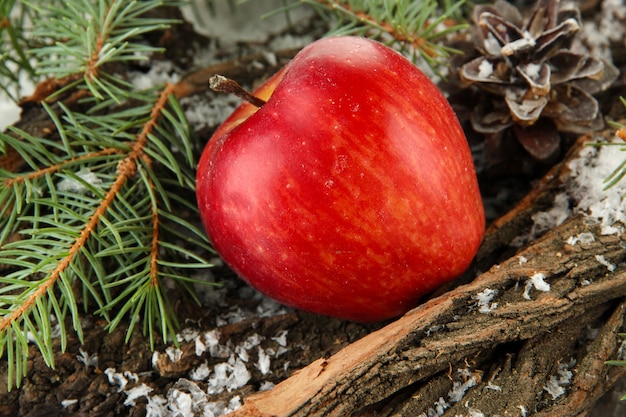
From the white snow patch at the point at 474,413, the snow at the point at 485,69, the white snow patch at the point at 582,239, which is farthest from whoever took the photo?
the snow at the point at 485,69

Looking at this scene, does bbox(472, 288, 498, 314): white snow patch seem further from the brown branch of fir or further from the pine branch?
the brown branch of fir

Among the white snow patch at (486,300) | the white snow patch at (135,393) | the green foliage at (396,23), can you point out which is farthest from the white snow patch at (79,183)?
the white snow patch at (486,300)

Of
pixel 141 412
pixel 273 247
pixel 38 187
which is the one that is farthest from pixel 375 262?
pixel 38 187

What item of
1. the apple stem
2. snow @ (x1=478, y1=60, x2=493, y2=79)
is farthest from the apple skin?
snow @ (x1=478, y1=60, x2=493, y2=79)

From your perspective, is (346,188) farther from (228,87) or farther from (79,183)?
(79,183)

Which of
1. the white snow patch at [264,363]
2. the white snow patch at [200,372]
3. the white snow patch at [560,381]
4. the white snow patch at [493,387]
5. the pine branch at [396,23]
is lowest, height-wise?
the white snow patch at [560,381]

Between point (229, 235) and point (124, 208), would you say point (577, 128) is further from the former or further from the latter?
point (124, 208)

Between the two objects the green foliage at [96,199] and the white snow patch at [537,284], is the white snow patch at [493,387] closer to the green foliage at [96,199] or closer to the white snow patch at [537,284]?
the white snow patch at [537,284]
